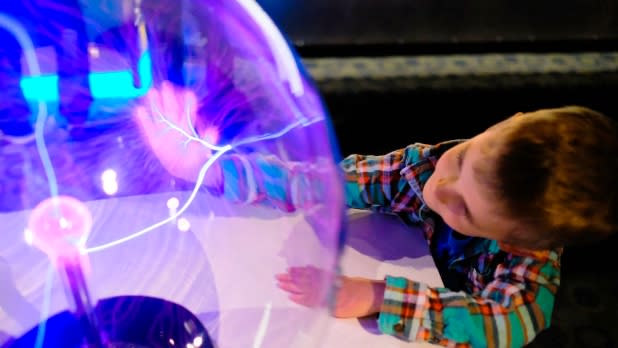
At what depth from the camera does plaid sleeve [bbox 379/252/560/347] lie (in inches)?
22.9

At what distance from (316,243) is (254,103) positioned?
0.33 ft

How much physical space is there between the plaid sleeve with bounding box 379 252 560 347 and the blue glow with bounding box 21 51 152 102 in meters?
0.30

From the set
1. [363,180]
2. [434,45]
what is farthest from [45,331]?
[434,45]

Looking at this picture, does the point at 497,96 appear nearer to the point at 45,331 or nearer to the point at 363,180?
the point at 363,180

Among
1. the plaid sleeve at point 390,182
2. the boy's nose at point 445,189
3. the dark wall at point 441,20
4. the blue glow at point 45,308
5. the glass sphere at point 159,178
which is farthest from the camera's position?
the dark wall at point 441,20

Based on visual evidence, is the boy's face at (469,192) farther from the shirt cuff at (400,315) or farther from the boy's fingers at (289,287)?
the boy's fingers at (289,287)

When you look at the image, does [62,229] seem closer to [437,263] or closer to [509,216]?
[509,216]

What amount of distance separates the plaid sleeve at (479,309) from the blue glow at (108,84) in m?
0.30

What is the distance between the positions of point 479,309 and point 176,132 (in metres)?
0.34

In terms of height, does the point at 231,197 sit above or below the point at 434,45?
below

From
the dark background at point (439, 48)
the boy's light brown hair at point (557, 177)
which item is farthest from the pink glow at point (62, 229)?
the dark background at point (439, 48)

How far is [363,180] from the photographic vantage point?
2.42 feet

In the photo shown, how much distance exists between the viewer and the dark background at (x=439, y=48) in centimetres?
148

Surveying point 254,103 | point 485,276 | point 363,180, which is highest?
point 254,103
